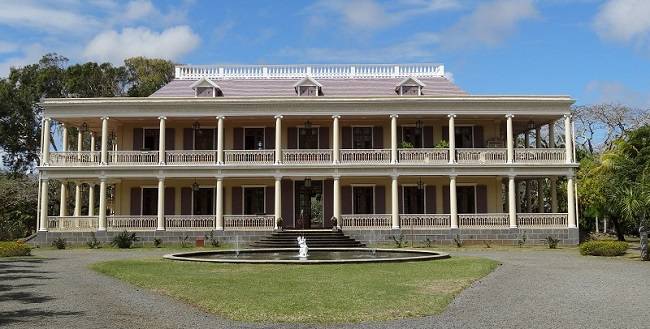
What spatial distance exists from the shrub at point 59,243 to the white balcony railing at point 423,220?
15320 millimetres

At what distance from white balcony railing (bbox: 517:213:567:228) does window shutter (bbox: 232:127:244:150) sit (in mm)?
13958

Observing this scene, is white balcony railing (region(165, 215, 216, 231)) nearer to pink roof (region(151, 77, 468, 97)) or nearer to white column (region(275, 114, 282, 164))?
white column (region(275, 114, 282, 164))

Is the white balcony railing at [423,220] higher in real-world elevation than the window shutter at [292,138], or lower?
lower

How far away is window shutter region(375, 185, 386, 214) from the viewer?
32.2 meters

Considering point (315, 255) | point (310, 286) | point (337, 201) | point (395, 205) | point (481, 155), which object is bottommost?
point (315, 255)

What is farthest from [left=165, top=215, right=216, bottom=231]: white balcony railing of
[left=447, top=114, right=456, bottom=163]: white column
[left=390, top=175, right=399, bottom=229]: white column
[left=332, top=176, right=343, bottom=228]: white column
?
[left=447, top=114, right=456, bottom=163]: white column

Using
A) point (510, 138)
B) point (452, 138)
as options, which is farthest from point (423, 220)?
point (510, 138)

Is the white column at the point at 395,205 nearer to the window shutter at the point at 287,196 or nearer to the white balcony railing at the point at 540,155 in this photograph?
the window shutter at the point at 287,196

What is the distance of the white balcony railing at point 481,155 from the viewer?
30.6 m

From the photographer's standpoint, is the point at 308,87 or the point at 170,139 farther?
the point at 170,139

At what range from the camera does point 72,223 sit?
30531 millimetres

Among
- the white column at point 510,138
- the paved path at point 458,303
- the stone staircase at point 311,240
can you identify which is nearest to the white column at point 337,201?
the stone staircase at point 311,240

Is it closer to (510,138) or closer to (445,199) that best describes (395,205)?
(445,199)

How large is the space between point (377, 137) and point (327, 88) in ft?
12.6
